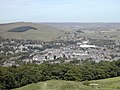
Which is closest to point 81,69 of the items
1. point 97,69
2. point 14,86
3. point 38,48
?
point 97,69

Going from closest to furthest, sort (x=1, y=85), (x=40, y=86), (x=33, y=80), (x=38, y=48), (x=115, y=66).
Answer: (x=40, y=86) → (x=1, y=85) → (x=33, y=80) → (x=115, y=66) → (x=38, y=48)

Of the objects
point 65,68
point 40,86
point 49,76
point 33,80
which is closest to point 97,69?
point 65,68

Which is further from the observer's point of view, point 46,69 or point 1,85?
point 46,69

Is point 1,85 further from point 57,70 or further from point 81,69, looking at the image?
point 81,69

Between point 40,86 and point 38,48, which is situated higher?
point 40,86

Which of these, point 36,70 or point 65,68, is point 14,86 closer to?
point 36,70

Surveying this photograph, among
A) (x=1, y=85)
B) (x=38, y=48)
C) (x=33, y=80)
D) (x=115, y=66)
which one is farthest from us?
(x=38, y=48)
